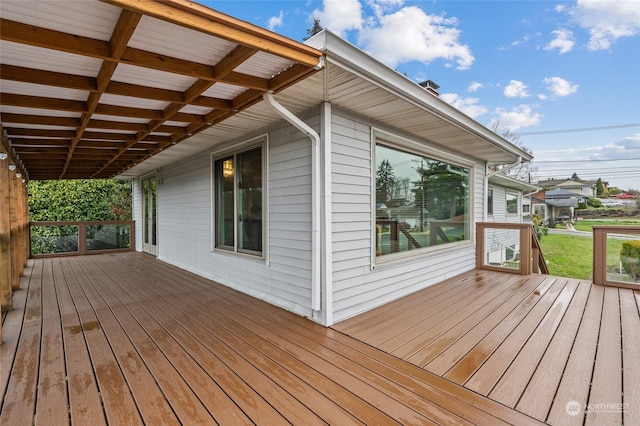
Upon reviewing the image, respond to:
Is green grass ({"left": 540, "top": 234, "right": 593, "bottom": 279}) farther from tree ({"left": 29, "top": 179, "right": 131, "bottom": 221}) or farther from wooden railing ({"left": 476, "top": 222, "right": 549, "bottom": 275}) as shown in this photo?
tree ({"left": 29, "top": 179, "right": 131, "bottom": 221})

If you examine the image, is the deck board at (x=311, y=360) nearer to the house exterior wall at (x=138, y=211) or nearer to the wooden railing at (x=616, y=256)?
the wooden railing at (x=616, y=256)

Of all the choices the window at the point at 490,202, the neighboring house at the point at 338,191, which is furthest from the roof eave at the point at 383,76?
the window at the point at 490,202

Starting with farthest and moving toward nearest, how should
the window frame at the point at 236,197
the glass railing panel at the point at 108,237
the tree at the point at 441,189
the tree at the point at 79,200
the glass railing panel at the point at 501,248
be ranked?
1. the tree at the point at 79,200
2. the glass railing panel at the point at 108,237
3. the glass railing panel at the point at 501,248
4. the tree at the point at 441,189
5. the window frame at the point at 236,197

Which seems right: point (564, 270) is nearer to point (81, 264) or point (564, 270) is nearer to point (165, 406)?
point (165, 406)

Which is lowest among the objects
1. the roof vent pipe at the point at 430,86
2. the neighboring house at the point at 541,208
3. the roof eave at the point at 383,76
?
the neighboring house at the point at 541,208

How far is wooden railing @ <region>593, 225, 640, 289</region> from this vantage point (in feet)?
13.6

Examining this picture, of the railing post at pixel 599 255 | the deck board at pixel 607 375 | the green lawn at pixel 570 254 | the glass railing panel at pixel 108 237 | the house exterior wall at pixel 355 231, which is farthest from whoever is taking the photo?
the green lawn at pixel 570 254

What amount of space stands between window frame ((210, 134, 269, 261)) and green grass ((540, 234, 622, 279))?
9600 mm

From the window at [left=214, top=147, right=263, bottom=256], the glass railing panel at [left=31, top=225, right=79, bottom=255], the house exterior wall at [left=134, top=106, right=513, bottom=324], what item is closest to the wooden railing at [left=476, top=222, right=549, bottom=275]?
the house exterior wall at [left=134, top=106, right=513, bottom=324]

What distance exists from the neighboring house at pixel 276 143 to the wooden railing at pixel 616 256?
1767mm

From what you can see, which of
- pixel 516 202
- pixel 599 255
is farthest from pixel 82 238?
pixel 516 202

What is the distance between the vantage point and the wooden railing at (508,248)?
203 inches

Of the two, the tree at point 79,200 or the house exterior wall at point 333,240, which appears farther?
the tree at point 79,200

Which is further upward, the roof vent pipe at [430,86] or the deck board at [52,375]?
the roof vent pipe at [430,86]
